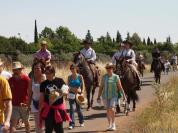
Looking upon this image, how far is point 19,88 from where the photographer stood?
12.4 metres

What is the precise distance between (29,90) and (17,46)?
187ft

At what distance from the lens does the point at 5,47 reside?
65.1 metres

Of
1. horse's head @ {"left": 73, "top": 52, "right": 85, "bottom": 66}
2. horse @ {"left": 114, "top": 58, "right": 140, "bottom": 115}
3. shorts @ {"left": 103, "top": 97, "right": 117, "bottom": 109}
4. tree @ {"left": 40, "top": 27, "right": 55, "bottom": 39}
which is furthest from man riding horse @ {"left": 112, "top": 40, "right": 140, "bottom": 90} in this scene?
tree @ {"left": 40, "top": 27, "right": 55, "bottom": 39}

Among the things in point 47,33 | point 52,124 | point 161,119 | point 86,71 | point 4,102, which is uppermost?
point 47,33

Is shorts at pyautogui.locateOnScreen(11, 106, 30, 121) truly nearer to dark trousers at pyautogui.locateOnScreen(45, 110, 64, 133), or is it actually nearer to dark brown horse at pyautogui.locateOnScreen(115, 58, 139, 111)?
dark trousers at pyautogui.locateOnScreen(45, 110, 64, 133)

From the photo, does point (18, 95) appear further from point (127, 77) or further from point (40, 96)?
point (127, 77)

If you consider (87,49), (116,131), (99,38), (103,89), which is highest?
(99,38)

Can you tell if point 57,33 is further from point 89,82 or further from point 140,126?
point 140,126

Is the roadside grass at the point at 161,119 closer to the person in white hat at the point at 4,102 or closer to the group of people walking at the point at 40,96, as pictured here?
the group of people walking at the point at 40,96

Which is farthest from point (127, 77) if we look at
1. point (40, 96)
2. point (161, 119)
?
point (40, 96)

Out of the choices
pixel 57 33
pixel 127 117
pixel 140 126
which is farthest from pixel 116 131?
pixel 57 33

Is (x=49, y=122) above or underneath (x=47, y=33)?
underneath

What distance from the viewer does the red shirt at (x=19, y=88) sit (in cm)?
1239

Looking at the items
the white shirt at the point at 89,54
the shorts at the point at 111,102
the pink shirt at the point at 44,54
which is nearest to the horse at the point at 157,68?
the white shirt at the point at 89,54
